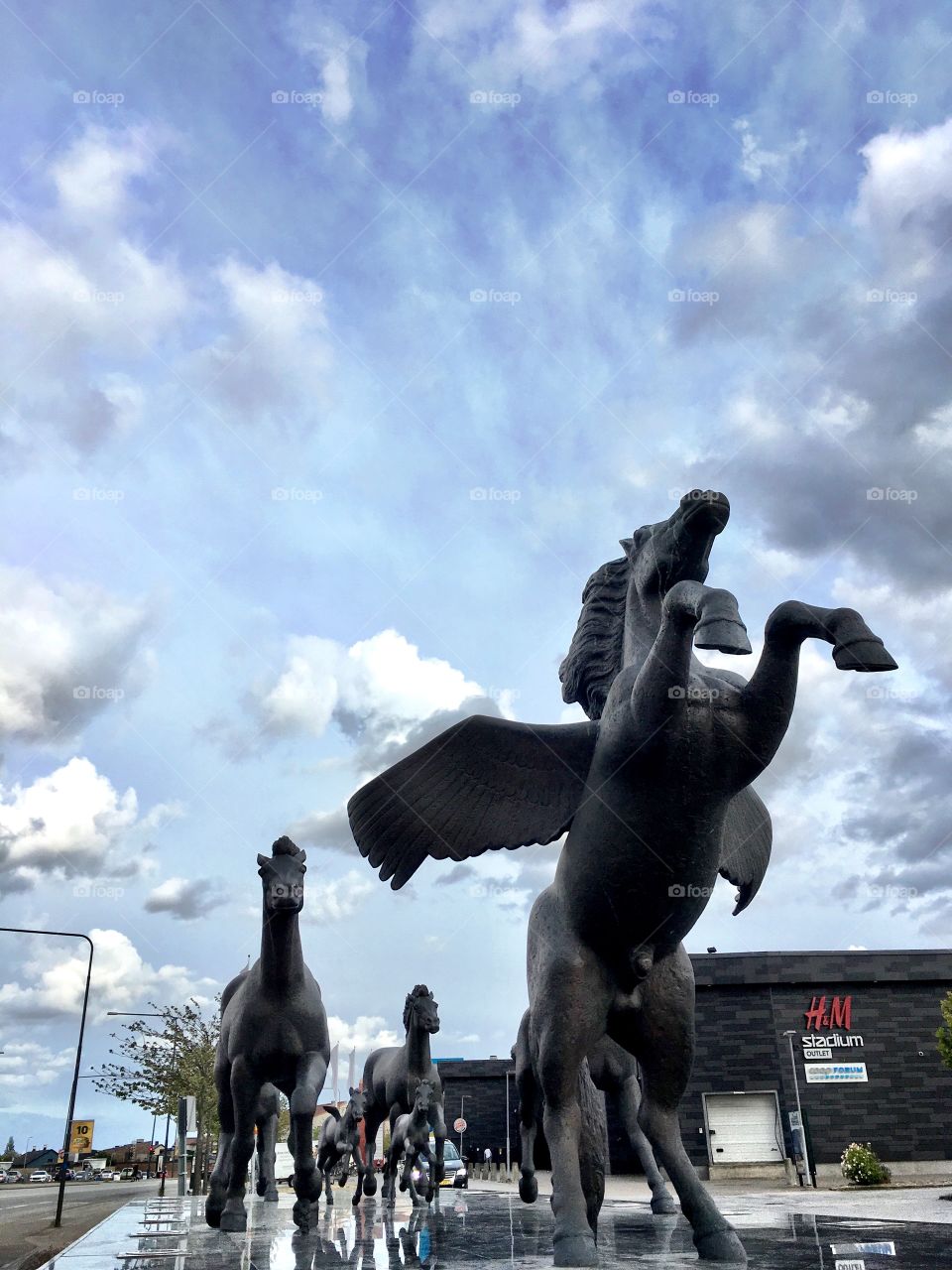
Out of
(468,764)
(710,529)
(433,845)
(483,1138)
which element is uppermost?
(710,529)

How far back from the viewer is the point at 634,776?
426 cm

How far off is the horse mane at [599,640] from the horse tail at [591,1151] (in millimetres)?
1835

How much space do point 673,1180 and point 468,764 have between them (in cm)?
206

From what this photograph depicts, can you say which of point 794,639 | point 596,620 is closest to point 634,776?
point 794,639

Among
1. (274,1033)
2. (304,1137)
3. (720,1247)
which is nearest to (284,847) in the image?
(274,1033)

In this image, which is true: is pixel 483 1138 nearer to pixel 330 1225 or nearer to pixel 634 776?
pixel 330 1225

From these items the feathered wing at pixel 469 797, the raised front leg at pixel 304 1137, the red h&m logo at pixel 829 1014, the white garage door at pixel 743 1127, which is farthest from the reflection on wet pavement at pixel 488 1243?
the red h&m logo at pixel 829 1014

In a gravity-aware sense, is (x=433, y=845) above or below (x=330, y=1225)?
above

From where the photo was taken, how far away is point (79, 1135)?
68.7 ft

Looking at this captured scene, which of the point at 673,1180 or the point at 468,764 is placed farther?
the point at 468,764

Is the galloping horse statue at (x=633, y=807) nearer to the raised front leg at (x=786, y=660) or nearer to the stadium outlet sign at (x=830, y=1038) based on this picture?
the raised front leg at (x=786, y=660)

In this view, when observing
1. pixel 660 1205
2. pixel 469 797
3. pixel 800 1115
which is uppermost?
pixel 469 797

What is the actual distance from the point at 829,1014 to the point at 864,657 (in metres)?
34.1

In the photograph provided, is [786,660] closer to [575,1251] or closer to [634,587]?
[634,587]
